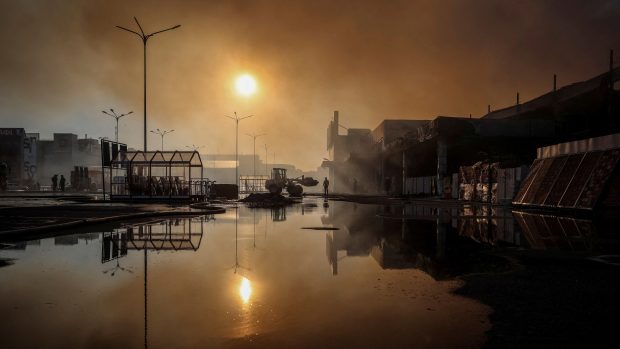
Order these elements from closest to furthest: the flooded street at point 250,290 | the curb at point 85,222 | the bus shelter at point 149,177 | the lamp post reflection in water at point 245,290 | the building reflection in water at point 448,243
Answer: the flooded street at point 250,290
the lamp post reflection in water at point 245,290
the building reflection in water at point 448,243
the curb at point 85,222
the bus shelter at point 149,177

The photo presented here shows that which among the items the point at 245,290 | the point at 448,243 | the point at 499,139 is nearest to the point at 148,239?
the point at 245,290

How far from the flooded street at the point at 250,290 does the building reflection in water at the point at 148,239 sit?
5 centimetres

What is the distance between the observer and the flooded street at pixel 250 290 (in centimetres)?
385

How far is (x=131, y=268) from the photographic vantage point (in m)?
6.95

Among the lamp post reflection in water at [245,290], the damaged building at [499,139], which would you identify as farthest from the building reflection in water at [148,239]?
the damaged building at [499,139]

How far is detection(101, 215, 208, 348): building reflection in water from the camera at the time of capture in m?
8.53

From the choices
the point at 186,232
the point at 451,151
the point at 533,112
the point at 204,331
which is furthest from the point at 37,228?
the point at 533,112

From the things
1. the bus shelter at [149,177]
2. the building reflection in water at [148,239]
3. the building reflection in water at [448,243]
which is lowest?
the building reflection in water at [448,243]

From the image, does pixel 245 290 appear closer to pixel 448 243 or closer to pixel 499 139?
pixel 448 243

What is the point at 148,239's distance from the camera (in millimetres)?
10516

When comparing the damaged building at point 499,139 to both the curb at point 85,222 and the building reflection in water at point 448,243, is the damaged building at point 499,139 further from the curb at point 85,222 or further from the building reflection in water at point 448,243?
the curb at point 85,222

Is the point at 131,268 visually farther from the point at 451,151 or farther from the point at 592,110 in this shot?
the point at 592,110

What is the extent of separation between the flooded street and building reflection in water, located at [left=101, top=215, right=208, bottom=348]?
1.8 inches

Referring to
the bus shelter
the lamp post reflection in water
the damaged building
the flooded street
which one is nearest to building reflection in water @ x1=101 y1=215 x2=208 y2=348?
the flooded street
